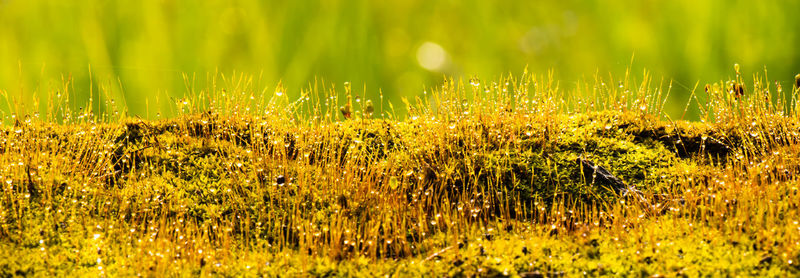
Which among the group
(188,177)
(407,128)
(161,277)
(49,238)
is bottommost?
(161,277)

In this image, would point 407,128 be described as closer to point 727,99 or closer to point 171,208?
point 171,208

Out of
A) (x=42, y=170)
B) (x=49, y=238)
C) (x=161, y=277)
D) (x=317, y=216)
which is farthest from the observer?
(x=42, y=170)

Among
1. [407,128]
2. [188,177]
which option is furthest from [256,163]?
[407,128]

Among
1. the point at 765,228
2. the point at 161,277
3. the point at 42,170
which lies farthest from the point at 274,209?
the point at 765,228

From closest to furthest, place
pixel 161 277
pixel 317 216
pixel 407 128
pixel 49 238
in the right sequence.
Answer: pixel 161 277
pixel 49 238
pixel 317 216
pixel 407 128

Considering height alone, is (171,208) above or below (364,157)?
below

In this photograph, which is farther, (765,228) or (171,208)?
(171,208)
